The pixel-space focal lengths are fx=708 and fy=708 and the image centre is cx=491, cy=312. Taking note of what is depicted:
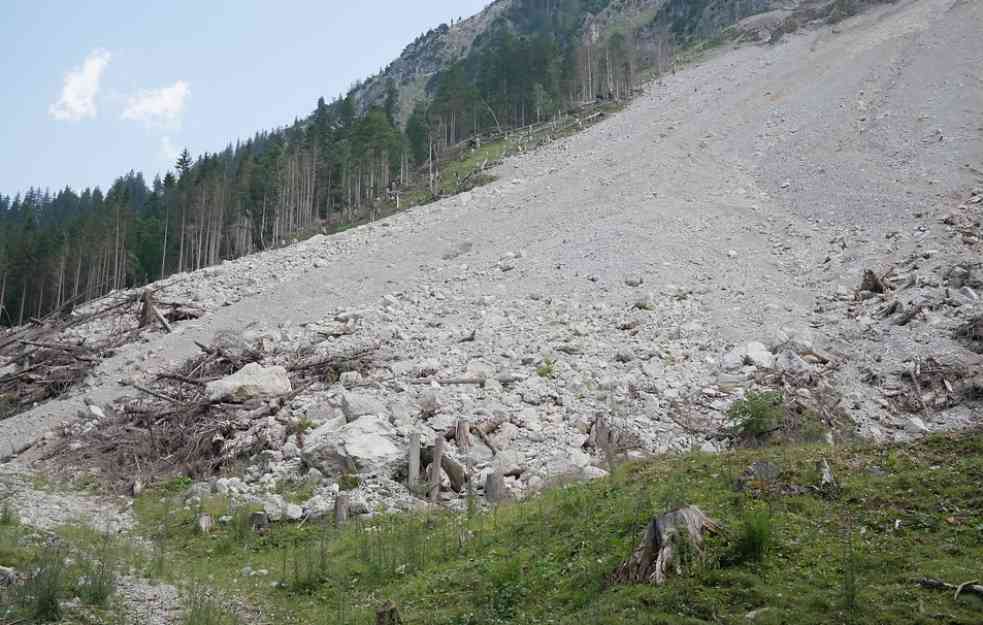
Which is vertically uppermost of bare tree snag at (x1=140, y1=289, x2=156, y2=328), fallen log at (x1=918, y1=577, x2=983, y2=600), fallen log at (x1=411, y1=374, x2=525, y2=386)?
bare tree snag at (x1=140, y1=289, x2=156, y2=328)

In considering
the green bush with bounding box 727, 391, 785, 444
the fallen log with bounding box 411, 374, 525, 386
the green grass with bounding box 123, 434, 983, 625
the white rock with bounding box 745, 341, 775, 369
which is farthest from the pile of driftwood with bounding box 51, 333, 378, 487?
the white rock with bounding box 745, 341, 775, 369

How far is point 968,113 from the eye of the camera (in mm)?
35031

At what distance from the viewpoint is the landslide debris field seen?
877 cm

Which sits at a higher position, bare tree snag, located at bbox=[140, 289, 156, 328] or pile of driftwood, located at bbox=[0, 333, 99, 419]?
bare tree snag, located at bbox=[140, 289, 156, 328]

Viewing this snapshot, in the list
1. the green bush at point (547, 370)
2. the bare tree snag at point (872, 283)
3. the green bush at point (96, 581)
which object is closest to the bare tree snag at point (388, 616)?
the green bush at point (96, 581)

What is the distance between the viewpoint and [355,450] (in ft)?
Result: 44.4

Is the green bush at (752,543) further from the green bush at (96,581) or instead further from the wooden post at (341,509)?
the green bush at (96,581)

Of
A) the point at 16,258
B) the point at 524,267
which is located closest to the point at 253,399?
the point at 524,267

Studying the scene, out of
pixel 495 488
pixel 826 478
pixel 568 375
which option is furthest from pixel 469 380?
pixel 826 478

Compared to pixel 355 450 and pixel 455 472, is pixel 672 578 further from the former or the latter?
pixel 355 450

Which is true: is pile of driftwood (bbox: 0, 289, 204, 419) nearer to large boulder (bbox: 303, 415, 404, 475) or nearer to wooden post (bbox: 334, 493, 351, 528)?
large boulder (bbox: 303, 415, 404, 475)

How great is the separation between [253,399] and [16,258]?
60007mm

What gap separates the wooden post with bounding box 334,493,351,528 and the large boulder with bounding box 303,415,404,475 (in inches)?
43.8

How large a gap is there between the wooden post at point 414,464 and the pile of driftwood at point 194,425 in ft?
11.1
